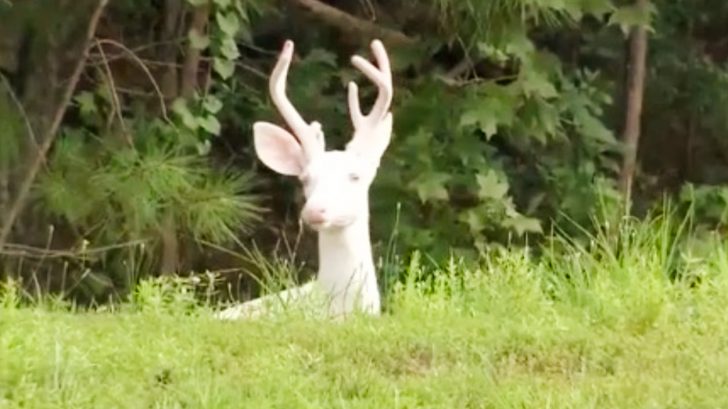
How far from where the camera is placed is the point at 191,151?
5.40 m

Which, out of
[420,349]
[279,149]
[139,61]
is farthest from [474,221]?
[420,349]

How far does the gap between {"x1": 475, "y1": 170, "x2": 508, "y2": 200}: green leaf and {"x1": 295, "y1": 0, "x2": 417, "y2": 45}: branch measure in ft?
1.98

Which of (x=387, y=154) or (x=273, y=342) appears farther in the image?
(x=387, y=154)

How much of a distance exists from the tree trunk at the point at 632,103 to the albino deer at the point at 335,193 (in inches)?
81.0

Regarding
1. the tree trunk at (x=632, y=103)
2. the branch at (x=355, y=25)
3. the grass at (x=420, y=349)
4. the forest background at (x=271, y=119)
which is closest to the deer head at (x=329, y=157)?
the grass at (x=420, y=349)

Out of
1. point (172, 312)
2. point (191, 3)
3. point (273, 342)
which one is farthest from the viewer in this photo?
point (191, 3)

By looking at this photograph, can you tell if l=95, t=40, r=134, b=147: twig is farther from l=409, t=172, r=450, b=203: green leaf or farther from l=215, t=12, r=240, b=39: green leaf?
l=409, t=172, r=450, b=203: green leaf

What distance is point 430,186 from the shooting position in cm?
568

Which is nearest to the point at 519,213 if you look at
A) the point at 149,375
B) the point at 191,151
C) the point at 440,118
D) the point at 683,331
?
the point at 440,118

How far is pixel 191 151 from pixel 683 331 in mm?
2178

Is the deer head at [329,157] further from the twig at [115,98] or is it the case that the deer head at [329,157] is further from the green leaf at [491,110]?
the green leaf at [491,110]

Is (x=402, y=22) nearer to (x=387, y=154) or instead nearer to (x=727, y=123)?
(x=387, y=154)

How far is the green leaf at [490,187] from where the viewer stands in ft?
18.8

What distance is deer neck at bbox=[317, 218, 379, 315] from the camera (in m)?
4.10
